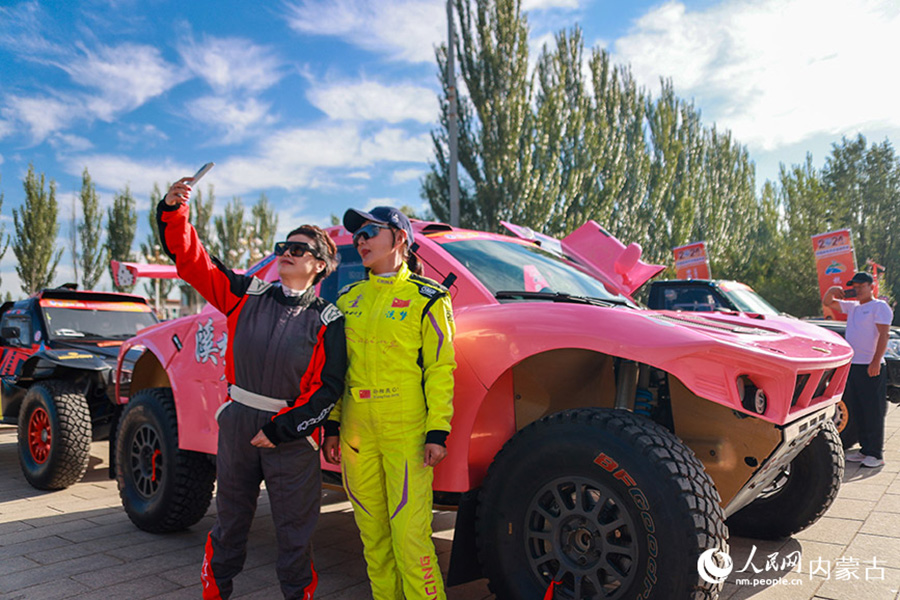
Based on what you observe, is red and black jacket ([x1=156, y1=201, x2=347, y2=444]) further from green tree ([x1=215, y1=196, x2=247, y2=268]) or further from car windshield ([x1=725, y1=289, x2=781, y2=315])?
green tree ([x1=215, y1=196, x2=247, y2=268])

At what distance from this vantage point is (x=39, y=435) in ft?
19.0

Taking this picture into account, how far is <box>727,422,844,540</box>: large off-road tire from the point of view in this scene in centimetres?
342

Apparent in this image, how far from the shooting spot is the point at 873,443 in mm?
5973

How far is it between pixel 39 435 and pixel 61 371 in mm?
621

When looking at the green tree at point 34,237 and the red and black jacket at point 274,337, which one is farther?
the green tree at point 34,237

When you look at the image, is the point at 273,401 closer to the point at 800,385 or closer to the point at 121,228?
the point at 800,385

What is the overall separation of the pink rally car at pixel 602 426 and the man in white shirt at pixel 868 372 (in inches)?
128

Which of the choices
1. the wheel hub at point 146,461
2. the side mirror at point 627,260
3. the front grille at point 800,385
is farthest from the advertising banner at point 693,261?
the wheel hub at point 146,461

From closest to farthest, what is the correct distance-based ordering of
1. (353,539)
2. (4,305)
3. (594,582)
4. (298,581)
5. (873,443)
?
(594,582) → (298,581) → (353,539) → (873,443) → (4,305)

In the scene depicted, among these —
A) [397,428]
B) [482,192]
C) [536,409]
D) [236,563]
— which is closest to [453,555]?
[397,428]

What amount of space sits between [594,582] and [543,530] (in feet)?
0.82

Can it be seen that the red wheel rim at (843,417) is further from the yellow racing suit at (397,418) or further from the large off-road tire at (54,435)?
the large off-road tire at (54,435)

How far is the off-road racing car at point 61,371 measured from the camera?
5.52 m

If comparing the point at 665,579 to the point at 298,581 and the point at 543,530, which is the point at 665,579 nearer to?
the point at 543,530
